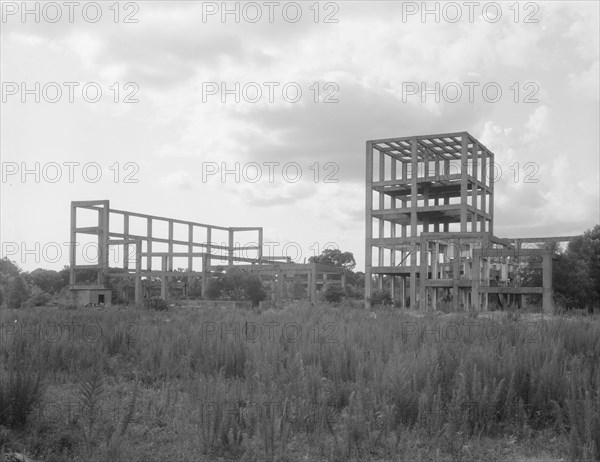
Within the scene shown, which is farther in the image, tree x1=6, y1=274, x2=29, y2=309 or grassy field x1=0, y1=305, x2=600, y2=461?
tree x1=6, y1=274, x2=29, y2=309

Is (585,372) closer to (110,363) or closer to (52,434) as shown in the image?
(52,434)

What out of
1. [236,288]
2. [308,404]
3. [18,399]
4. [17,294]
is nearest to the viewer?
[18,399]

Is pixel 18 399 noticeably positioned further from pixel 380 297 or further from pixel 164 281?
pixel 164 281

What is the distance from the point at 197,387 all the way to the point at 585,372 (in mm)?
4776

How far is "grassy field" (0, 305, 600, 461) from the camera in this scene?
6.48 meters

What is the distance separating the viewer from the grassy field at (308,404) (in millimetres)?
6477

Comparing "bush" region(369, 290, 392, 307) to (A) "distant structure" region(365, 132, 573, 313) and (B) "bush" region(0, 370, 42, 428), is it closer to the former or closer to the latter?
(A) "distant structure" region(365, 132, 573, 313)

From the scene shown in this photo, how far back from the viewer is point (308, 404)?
25.0 ft

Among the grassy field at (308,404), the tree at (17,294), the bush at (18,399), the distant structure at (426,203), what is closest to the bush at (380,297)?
the distant structure at (426,203)

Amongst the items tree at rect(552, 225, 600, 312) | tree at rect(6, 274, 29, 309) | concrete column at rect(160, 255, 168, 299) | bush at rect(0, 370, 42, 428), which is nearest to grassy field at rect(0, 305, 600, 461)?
bush at rect(0, 370, 42, 428)

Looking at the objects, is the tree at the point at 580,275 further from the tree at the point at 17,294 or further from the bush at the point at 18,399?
the tree at the point at 17,294

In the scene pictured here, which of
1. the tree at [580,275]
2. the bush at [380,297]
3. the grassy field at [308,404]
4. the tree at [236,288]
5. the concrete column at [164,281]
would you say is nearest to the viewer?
the grassy field at [308,404]

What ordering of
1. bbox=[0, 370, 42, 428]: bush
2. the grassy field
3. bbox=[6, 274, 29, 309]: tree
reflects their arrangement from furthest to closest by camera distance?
1. bbox=[6, 274, 29, 309]: tree
2. bbox=[0, 370, 42, 428]: bush
3. the grassy field

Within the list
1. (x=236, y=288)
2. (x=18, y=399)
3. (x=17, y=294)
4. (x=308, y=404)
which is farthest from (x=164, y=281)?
(x=308, y=404)
